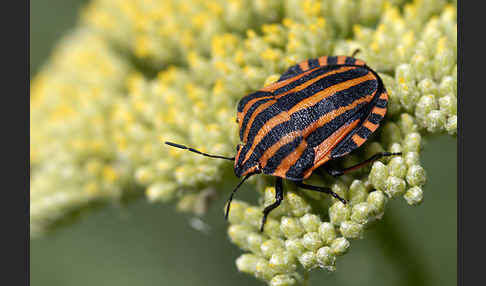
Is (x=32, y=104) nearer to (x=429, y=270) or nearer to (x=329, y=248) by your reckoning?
(x=329, y=248)

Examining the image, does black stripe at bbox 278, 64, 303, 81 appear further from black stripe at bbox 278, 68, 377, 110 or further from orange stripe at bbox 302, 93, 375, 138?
orange stripe at bbox 302, 93, 375, 138

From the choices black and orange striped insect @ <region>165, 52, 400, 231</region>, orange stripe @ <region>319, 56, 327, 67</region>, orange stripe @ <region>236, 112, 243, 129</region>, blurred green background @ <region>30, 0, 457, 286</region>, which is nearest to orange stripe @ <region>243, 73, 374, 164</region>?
black and orange striped insect @ <region>165, 52, 400, 231</region>

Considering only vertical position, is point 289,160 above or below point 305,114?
below

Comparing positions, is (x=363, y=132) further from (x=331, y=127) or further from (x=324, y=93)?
(x=324, y=93)

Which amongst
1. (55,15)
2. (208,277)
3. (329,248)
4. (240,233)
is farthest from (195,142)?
(55,15)

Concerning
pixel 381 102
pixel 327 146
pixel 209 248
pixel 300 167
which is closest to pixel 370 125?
pixel 381 102

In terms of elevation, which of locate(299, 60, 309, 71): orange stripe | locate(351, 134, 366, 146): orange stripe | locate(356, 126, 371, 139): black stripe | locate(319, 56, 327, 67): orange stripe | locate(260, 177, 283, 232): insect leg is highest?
locate(319, 56, 327, 67): orange stripe

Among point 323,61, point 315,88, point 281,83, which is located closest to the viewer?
point 315,88
